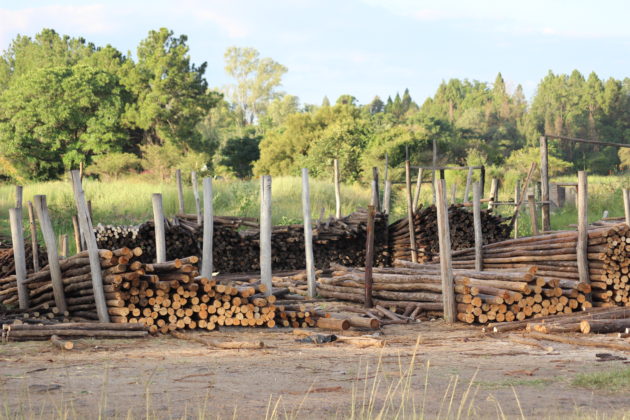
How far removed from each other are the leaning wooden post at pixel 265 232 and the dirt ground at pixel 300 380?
1.42 m

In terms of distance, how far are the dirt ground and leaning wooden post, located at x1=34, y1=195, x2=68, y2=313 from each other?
1355mm

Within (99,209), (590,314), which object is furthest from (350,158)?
(590,314)

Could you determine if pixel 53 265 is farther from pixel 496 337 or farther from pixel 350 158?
pixel 350 158

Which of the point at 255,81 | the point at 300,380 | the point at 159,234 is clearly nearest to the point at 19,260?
the point at 159,234

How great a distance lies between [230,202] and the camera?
86.5ft

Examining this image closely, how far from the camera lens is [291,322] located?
412 inches

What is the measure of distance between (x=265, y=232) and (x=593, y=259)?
453cm

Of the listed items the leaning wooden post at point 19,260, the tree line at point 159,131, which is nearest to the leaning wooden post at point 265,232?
the leaning wooden post at point 19,260

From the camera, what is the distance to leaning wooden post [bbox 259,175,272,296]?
10727mm

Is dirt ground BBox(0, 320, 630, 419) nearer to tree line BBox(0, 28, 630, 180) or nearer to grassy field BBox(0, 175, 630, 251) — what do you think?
grassy field BBox(0, 175, 630, 251)

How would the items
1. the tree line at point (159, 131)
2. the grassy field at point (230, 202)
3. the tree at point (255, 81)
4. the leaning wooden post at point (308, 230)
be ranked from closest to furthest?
the leaning wooden post at point (308, 230)
the grassy field at point (230, 202)
the tree line at point (159, 131)
the tree at point (255, 81)

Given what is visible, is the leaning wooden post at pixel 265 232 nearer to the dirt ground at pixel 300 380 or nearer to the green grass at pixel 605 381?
the dirt ground at pixel 300 380

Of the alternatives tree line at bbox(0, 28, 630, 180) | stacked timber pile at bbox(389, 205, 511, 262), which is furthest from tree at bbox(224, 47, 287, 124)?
stacked timber pile at bbox(389, 205, 511, 262)

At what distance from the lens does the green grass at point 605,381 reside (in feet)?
20.5
